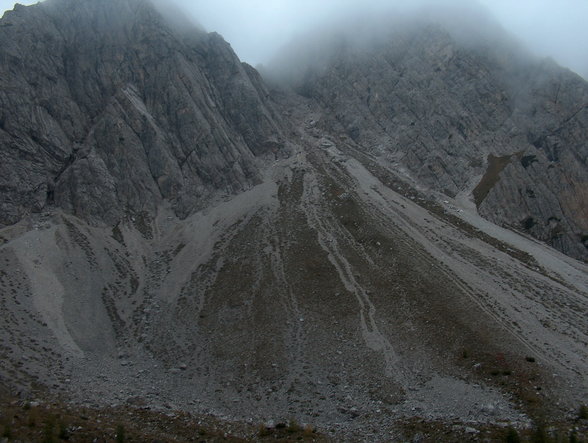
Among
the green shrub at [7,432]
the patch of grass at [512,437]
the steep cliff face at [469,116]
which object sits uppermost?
the steep cliff face at [469,116]

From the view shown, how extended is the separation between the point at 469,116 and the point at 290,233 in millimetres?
68957

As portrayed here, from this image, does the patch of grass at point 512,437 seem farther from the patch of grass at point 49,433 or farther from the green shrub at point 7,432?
the green shrub at point 7,432

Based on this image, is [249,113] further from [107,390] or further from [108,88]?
[107,390]

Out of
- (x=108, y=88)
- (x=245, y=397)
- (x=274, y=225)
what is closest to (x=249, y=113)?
(x=108, y=88)

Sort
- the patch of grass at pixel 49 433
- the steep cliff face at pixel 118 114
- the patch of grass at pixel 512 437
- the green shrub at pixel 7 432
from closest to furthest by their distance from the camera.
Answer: the green shrub at pixel 7 432 → the patch of grass at pixel 49 433 → the patch of grass at pixel 512 437 → the steep cliff face at pixel 118 114

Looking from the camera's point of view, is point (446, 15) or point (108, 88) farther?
point (446, 15)

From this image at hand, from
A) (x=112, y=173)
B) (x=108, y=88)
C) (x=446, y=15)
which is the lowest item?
(x=112, y=173)

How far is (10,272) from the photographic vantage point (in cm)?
6194

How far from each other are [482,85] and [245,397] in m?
109

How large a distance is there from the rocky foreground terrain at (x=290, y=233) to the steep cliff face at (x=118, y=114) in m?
0.45

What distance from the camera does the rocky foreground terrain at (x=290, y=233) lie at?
46.3 meters

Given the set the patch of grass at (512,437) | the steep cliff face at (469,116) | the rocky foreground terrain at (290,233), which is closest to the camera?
the patch of grass at (512,437)

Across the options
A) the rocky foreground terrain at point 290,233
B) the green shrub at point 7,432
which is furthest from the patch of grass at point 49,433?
the rocky foreground terrain at point 290,233

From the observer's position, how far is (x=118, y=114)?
9581 cm
